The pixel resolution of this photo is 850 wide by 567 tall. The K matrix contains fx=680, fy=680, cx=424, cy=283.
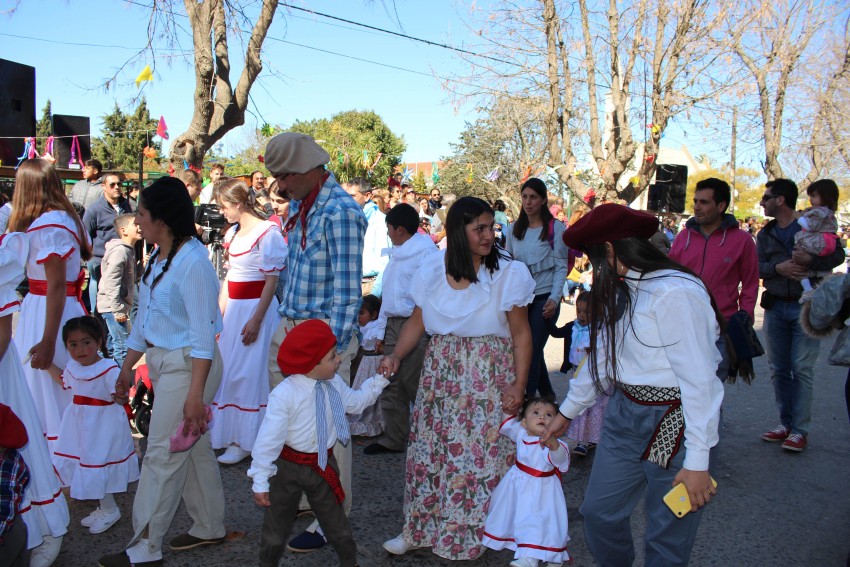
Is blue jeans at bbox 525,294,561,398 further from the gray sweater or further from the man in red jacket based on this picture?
the gray sweater

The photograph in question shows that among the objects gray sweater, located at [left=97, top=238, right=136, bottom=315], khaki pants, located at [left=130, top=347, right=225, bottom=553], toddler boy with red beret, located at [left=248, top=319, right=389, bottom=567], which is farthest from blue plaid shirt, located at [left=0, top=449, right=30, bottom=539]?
gray sweater, located at [left=97, top=238, right=136, bottom=315]

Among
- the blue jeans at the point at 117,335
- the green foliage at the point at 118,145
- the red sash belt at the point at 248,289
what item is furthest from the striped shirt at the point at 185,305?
the green foliage at the point at 118,145

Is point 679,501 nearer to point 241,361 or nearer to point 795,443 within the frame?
point 241,361

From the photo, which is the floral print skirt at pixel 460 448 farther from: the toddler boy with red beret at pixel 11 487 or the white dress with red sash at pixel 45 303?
the white dress with red sash at pixel 45 303

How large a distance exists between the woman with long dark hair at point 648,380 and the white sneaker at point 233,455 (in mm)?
3133

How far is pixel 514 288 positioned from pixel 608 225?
1018 mm

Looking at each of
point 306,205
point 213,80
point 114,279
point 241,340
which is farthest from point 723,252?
point 213,80

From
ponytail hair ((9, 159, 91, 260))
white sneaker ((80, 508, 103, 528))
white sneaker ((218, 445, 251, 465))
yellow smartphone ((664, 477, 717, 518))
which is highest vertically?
ponytail hair ((9, 159, 91, 260))

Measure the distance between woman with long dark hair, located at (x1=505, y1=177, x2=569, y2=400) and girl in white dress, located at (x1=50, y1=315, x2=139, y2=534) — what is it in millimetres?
3149

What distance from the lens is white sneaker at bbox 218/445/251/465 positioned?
5062 mm

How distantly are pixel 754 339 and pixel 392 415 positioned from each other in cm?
273

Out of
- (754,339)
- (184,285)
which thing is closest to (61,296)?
(184,285)

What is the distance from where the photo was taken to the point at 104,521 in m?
3.97

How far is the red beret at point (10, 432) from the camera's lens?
271 cm
